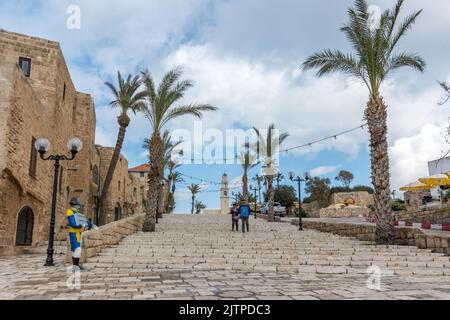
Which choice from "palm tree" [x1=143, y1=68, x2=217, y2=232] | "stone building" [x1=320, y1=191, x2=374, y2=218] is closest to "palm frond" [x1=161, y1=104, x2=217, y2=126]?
"palm tree" [x1=143, y1=68, x2=217, y2=232]

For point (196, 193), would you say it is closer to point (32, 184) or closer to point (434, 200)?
point (434, 200)

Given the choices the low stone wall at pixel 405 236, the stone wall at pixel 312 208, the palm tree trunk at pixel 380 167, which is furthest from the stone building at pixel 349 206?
the palm tree trunk at pixel 380 167

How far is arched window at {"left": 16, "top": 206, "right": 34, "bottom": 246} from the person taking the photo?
13695mm

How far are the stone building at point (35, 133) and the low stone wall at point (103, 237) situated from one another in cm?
352

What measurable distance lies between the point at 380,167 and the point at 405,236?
101 inches

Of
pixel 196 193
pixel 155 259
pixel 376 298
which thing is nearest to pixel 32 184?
pixel 155 259

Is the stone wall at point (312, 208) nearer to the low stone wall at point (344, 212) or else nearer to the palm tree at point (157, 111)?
the low stone wall at point (344, 212)

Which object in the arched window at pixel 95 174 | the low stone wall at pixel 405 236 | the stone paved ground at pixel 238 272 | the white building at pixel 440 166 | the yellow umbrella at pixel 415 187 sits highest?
the white building at pixel 440 166

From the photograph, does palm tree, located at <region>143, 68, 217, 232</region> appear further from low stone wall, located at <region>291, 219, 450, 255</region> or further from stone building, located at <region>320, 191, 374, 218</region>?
stone building, located at <region>320, 191, 374, 218</region>

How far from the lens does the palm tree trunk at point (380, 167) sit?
Result: 42.5 ft

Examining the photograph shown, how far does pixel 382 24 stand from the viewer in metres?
13.4

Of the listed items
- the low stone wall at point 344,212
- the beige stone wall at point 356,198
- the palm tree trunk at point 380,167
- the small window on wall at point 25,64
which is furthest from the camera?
the beige stone wall at point 356,198

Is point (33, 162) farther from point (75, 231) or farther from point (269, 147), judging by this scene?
point (269, 147)

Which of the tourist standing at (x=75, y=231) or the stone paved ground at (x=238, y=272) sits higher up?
the tourist standing at (x=75, y=231)
